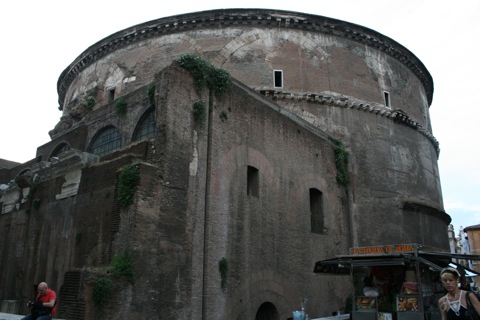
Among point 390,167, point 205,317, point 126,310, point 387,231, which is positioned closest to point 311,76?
point 390,167

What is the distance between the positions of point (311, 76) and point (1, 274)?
12155 millimetres

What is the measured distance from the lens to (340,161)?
1523 cm

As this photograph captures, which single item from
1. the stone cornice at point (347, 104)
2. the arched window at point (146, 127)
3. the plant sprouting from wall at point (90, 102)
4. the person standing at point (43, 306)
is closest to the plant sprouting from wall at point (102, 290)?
the person standing at point (43, 306)

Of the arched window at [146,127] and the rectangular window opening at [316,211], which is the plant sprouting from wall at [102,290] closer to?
the arched window at [146,127]

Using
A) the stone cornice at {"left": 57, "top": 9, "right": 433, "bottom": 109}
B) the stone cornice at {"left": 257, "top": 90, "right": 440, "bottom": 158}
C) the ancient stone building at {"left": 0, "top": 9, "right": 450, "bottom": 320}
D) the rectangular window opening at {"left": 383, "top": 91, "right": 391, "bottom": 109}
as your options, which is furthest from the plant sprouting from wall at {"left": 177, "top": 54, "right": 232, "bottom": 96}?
the rectangular window opening at {"left": 383, "top": 91, "right": 391, "bottom": 109}

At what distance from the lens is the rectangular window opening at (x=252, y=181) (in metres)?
11.4

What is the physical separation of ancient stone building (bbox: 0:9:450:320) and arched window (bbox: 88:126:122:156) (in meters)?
0.05

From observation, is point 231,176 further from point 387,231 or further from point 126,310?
point 387,231

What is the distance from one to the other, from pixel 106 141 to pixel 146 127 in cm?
190

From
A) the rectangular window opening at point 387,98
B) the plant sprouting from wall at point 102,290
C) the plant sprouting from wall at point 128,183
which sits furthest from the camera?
the rectangular window opening at point 387,98

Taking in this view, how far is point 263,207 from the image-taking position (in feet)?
37.4

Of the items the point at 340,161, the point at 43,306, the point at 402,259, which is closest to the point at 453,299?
the point at 402,259

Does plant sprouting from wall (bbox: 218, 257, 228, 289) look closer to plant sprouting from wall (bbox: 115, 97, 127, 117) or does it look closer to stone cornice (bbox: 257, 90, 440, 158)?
plant sprouting from wall (bbox: 115, 97, 127, 117)

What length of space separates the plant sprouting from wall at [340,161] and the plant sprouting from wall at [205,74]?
557 centimetres
